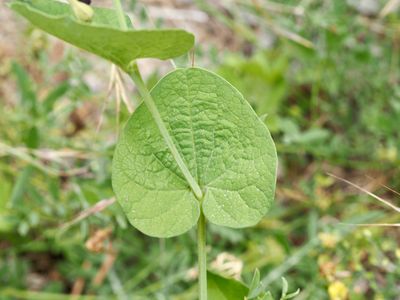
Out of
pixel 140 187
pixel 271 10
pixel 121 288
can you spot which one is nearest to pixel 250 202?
pixel 140 187

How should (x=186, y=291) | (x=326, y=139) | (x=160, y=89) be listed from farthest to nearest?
1. (x=326, y=139)
2. (x=186, y=291)
3. (x=160, y=89)

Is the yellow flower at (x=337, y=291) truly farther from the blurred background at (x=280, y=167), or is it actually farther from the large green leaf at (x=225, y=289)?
the large green leaf at (x=225, y=289)

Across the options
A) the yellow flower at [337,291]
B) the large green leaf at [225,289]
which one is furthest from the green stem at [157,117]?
the yellow flower at [337,291]

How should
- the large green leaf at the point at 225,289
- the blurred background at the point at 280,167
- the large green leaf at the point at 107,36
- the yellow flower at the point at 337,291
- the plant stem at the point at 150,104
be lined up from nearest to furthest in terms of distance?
the large green leaf at the point at 107,36 < the plant stem at the point at 150,104 < the large green leaf at the point at 225,289 < the yellow flower at the point at 337,291 < the blurred background at the point at 280,167

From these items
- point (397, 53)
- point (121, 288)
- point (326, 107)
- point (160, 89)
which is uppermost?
point (160, 89)

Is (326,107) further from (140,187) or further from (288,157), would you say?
(140,187)

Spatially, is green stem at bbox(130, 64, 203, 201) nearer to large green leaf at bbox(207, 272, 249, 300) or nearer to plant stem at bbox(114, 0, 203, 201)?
plant stem at bbox(114, 0, 203, 201)

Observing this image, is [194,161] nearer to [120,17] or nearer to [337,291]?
[120,17]
